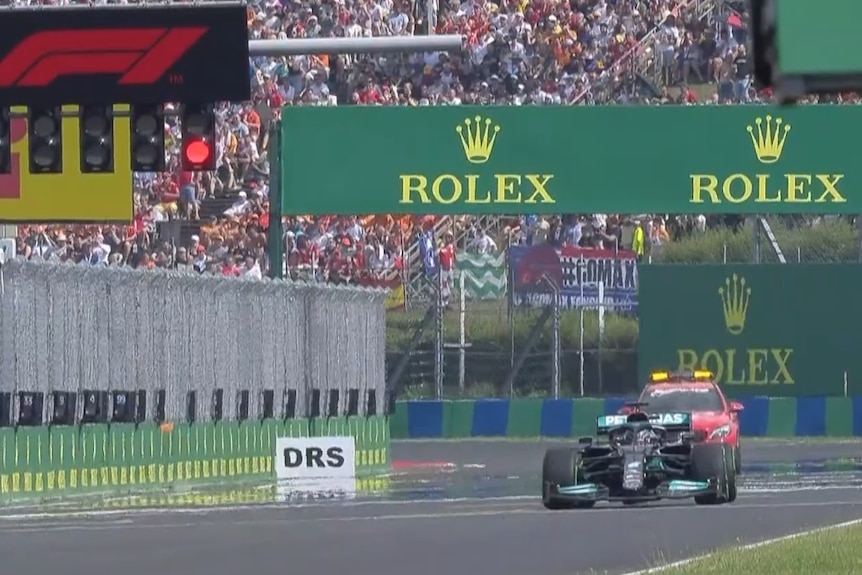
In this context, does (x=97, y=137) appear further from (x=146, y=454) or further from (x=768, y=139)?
(x=768, y=139)

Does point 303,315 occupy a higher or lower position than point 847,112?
lower

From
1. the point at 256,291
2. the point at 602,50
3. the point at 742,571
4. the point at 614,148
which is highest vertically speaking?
the point at 602,50

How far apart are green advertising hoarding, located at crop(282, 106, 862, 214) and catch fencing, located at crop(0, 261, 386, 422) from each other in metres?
1.94

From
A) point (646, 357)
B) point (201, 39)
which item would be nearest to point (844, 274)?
point (646, 357)

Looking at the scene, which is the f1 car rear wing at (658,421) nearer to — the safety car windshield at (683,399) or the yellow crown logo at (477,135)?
the safety car windshield at (683,399)

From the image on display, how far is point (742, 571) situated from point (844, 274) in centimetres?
2489

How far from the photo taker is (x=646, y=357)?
36812mm

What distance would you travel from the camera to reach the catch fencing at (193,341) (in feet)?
81.5

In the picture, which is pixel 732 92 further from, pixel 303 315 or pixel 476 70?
pixel 303 315

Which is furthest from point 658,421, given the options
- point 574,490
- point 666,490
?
point 574,490

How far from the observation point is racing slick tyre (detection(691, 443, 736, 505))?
20281 mm

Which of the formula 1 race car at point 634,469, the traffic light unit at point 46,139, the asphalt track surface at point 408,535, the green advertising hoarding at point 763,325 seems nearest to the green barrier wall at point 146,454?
the asphalt track surface at point 408,535

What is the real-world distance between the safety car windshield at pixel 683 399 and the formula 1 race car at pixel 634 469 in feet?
18.5

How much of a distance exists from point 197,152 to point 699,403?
8.93 metres
